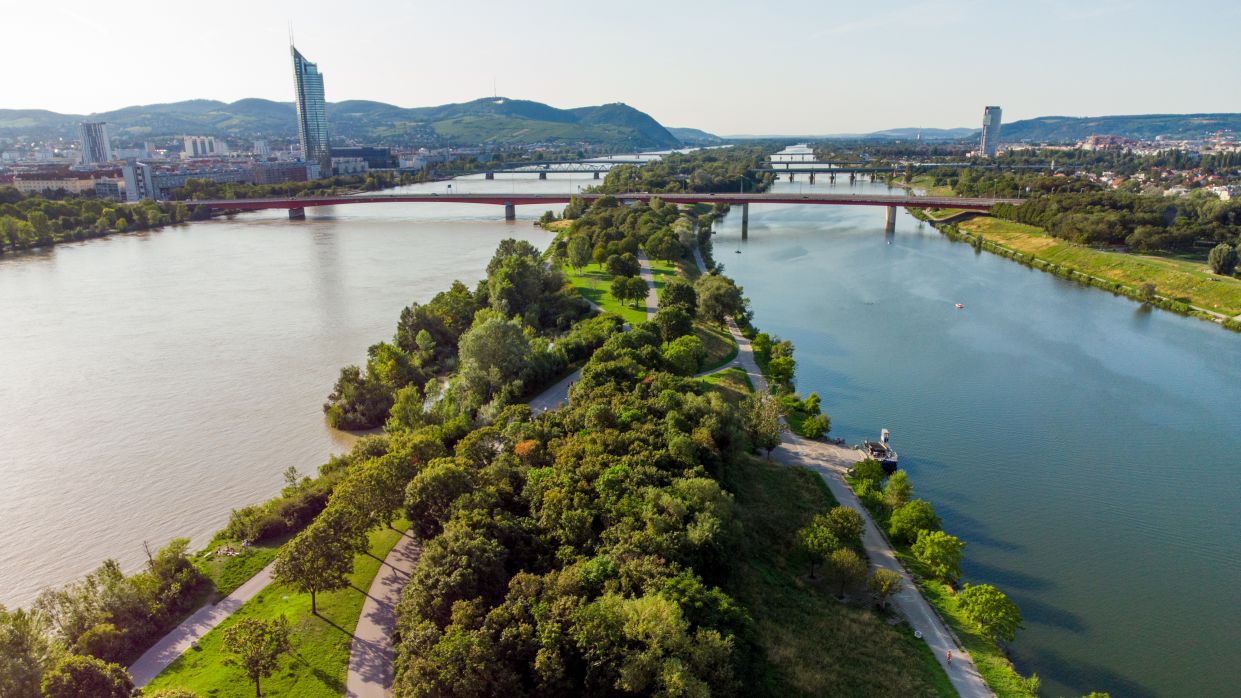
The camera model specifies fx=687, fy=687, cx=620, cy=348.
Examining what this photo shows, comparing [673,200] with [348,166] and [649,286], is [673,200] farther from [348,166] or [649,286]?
A: [348,166]

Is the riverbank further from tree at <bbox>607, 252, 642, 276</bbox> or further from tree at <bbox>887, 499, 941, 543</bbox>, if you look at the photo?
tree at <bbox>887, 499, 941, 543</bbox>

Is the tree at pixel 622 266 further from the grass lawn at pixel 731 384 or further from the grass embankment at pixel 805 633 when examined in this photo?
the grass embankment at pixel 805 633

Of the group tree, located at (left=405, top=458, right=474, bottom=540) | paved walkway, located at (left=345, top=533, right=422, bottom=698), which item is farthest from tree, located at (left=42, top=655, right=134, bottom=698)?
tree, located at (left=405, top=458, right=474, bottom=540)

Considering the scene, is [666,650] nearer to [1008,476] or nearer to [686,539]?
[686,539]

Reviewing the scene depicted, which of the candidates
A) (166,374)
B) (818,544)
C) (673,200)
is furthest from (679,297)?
(673,200)

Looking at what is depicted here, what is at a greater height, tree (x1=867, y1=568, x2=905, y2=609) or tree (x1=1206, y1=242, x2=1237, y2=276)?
tree (x1=1206, y1=242, x2=1237, y2=276)
